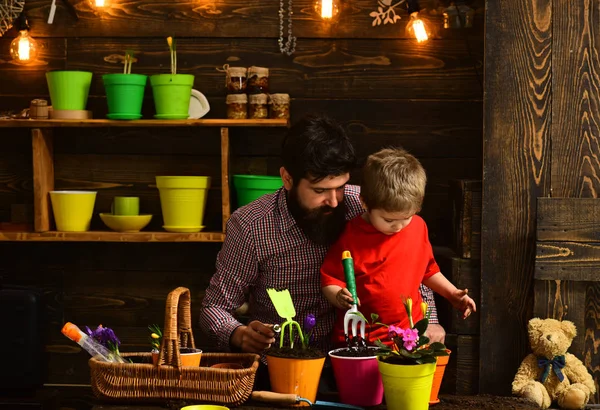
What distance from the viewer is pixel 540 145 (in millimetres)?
2553

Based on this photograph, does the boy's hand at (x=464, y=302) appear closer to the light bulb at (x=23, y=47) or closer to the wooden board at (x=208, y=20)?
the wooden board at (x=208, y=20)

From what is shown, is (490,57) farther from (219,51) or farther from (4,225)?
(4,225)

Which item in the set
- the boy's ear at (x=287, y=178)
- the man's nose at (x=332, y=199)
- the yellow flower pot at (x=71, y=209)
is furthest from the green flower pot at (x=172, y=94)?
the man's nose at (x=332, y=199)

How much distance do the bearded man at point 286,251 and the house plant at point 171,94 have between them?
0.78 m

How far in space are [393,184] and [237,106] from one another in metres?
1.22

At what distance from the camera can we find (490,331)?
260cm

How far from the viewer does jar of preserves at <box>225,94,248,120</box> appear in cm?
315

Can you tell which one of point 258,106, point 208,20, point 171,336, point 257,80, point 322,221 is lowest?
point 171,336

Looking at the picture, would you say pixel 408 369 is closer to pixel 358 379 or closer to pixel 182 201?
pixel 358 379

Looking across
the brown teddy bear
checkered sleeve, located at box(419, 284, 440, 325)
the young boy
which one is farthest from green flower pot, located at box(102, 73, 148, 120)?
the brown teddy bear

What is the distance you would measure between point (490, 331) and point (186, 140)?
1.54m

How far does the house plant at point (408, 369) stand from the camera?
1.70m

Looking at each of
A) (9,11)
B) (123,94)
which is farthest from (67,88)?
(9,11)

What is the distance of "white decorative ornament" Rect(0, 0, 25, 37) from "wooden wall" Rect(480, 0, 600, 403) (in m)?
1.90
